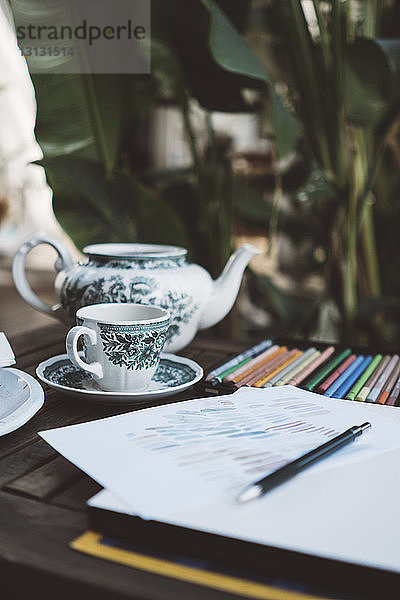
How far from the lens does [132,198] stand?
4.02ft

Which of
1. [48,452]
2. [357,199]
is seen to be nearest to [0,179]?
[357,199]

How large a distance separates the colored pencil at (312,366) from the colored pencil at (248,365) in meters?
0.05

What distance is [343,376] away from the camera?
609 millimetres

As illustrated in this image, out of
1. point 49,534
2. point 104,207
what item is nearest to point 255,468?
point 49,534

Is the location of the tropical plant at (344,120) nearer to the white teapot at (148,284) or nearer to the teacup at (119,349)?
the white teapot at (148,284)

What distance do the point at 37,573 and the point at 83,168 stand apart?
3.30 ft

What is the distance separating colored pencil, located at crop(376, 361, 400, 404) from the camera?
1.79ft

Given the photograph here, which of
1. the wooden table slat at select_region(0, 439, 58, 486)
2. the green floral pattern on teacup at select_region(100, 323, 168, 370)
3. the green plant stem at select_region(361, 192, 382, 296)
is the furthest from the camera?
the green plant stem at select_region(361, 192, 382, 296)

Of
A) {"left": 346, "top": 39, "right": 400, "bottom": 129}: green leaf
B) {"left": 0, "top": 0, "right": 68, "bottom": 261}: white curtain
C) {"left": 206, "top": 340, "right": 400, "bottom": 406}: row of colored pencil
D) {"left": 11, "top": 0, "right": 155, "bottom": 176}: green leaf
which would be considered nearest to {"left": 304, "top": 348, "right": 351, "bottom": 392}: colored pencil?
{"left": 206, "top": 340, "right": 400, "bottom": 406}: row of colored pencil

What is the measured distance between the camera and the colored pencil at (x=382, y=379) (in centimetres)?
55

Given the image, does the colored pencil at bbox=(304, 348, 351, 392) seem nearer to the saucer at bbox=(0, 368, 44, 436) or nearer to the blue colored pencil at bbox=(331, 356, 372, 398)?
the blue colored pencil at bbox=(331, 356, 372, 398)

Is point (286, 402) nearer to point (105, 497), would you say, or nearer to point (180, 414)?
point (180, 414)

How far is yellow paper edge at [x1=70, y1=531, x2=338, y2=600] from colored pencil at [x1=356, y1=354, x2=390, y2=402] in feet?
0.94

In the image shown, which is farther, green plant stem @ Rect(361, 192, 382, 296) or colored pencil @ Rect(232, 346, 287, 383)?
green plant stem @ Rect(361, 192, 382, 296)
